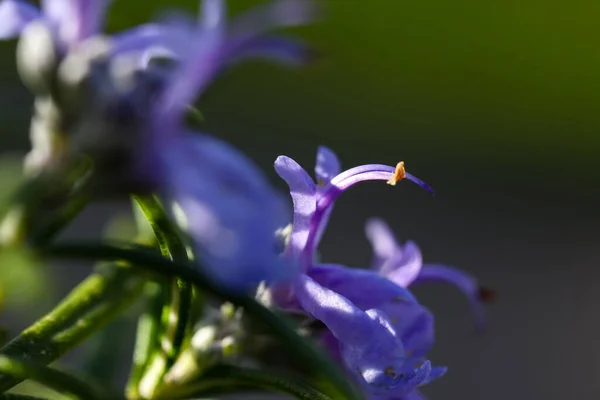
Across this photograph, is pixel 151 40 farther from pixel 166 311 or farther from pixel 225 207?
pixel 166 311

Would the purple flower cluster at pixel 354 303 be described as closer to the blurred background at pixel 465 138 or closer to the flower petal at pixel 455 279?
the flower petal at pixel 455 279

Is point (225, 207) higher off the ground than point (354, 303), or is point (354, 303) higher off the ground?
point (225, 207)

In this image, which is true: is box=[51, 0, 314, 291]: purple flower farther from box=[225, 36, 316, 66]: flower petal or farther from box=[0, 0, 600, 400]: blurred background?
box=[0, 0, 600, 400]: blurred background

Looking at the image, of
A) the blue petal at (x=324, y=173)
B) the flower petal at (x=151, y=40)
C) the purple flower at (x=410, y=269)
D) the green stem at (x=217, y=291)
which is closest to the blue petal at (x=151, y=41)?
the flower petal at (x=151, y=40)

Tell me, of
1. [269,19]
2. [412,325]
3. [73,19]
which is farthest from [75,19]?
[412,325]

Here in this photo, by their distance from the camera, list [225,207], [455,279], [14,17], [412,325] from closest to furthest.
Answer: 1. [225,207]
2. [14,17]
3. [412,325]
4. [455,279]

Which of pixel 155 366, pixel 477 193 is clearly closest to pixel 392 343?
pixel 155 366

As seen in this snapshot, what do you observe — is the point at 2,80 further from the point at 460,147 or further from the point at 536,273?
the point at 536,273
